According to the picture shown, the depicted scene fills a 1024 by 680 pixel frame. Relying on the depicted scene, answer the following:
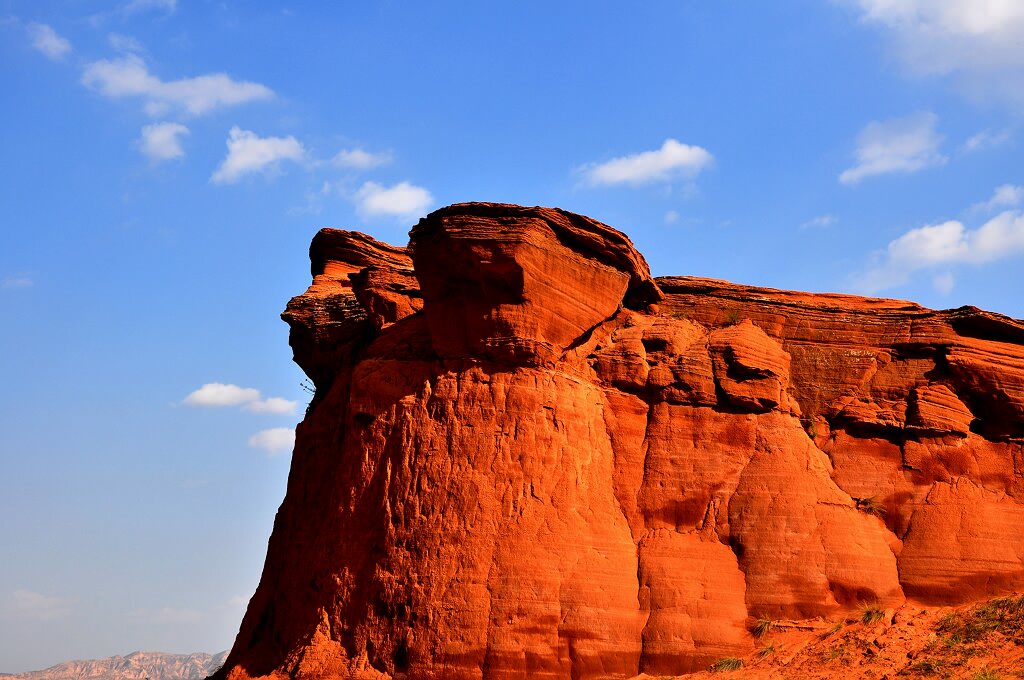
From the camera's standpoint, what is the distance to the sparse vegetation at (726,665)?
19250 millimetres

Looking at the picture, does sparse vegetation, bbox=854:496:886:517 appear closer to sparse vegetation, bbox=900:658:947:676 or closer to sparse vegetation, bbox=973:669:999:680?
sparse vegetation, bbox=900:658:947:676

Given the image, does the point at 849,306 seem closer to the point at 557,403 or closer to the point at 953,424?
the point at 953,424

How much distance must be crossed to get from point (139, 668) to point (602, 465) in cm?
10251

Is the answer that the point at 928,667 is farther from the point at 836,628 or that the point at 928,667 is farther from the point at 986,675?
the point at 836,628

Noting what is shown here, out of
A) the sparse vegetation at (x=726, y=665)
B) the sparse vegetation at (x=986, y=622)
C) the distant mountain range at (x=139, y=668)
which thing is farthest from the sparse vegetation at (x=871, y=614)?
the distant mountain range at (x=139, y=668)

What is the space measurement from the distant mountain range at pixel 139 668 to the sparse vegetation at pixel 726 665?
88703mm

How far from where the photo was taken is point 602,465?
21500 millimetres

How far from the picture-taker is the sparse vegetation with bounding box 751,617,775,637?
65.5ft

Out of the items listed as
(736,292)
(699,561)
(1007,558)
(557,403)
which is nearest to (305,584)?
(557,403)

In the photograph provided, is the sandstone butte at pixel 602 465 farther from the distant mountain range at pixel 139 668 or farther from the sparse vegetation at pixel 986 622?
the distant mountain range at pixel 139 668

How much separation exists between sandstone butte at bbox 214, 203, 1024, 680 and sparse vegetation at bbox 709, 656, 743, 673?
0.24 metres

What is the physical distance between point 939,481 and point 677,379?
18.0 ft

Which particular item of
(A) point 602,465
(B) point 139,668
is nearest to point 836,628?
(A) point 602,465

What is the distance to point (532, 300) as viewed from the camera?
2064 centimetres
